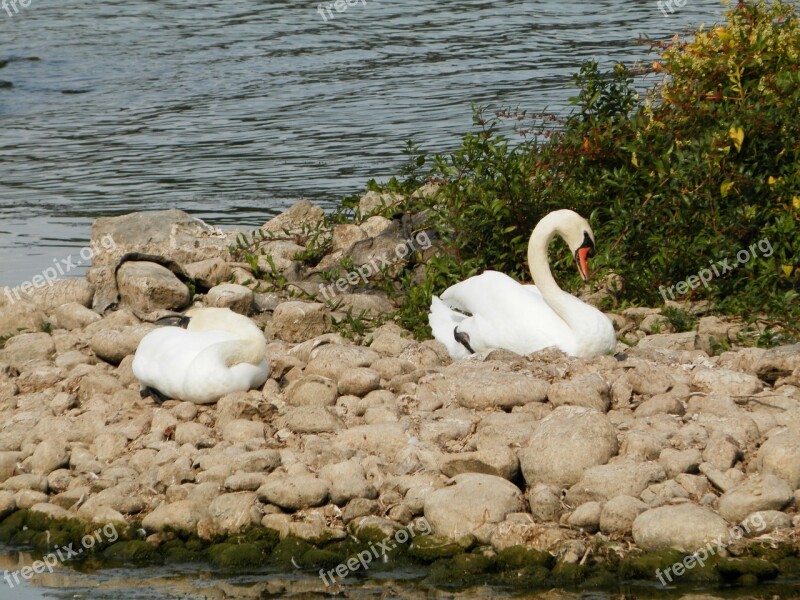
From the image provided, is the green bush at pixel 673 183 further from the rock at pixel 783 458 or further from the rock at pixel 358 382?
the rock at pixel 783 458

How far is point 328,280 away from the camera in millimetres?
11406

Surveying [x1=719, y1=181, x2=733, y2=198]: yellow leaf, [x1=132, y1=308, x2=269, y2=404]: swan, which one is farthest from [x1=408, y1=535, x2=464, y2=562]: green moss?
[x1=719, y1=181, x2=733, y2=198]: yellow leaf

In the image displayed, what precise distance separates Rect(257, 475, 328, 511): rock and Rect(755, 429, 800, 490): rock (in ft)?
7.31

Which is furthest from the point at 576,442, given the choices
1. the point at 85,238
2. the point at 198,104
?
the point at 198,104

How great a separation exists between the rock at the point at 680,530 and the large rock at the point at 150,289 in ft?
17.7

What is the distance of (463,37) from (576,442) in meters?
21.8

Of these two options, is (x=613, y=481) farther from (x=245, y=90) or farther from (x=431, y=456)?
(x=245, y=90)

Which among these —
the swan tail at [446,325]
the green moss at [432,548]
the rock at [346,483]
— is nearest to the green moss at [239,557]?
the rock at [346,483]

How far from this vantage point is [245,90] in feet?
80.4

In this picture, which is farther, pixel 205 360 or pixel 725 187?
pixel 725 187

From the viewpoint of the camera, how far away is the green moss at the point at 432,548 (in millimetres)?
6699

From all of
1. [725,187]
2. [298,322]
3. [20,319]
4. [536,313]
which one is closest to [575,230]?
[536,313]

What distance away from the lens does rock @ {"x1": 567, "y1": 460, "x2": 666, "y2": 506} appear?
683 centimetres

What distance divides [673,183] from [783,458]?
3771 millimetres
